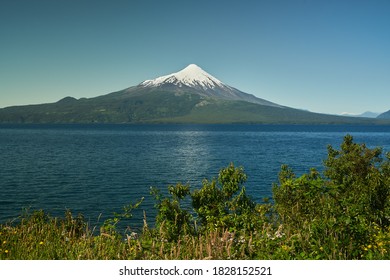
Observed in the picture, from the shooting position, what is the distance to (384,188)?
10.8m

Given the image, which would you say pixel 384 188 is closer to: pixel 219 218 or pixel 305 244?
pixel 219 218

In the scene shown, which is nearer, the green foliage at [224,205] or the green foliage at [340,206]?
the green foliage at [340,206]

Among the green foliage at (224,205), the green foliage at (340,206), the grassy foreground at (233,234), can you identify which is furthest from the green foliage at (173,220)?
the green foliage at (340,206)

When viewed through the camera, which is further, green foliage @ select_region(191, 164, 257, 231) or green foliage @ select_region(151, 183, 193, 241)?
green foliage @ select_region(191, 164, 257, 231)

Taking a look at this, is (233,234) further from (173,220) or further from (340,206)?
(340,206)

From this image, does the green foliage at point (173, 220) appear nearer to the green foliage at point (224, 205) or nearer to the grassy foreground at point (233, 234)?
the grassy foreground at point (233, 234)

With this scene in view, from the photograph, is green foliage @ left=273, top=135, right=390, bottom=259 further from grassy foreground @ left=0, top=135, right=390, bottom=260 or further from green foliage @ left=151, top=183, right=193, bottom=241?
green foliage @ left=151, top=183, right=193, bottom=241

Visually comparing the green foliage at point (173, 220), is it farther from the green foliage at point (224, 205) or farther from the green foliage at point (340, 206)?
the green foliage at point (340, 206)

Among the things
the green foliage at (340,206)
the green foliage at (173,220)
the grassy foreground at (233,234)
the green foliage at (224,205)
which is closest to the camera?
the grassy foreground at (233,234)

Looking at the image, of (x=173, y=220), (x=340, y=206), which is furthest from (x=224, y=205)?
(x=340, y=206)

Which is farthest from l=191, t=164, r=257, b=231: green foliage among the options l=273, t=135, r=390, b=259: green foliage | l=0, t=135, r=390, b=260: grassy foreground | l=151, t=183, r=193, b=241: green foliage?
l=273, t=135, r=390, b=259: green foliage

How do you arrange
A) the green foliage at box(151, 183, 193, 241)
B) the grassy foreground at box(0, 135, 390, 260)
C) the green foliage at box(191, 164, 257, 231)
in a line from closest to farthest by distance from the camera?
1. the grassy foreground at box(0, 135, 390, 260)
2. the green foliage at box(151, 183, 193, 241)
3. the green foliage at box(191, 164, 257, 231)

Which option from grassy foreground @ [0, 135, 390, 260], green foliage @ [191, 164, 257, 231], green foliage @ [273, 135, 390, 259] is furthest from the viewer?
green foliage @ [191, 164, 257, 231]

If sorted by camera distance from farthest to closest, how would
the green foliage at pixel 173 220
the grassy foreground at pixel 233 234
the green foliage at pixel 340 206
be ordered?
the green foliage at pixel 173 220
the green foliage at pixel 340 206
the grassy foreground at pixel 233 234
